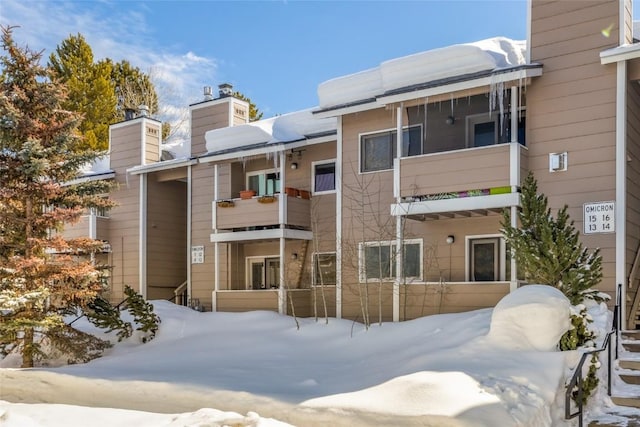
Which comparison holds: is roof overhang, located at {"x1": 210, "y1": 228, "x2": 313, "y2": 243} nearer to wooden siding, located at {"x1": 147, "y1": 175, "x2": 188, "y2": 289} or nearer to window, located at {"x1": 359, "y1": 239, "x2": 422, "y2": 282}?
window, located at {"x1": 359, "y1": 239, "x2": 422, "y2": 282}

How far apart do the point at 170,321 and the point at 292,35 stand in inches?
355

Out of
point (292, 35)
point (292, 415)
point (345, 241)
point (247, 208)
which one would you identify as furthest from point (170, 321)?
point (292, 35)

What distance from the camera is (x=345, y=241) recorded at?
14.0 m

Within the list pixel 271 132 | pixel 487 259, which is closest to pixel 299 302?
pixel 271 132

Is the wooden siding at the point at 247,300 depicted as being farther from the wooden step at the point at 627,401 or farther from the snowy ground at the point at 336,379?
the wooden step at the point at 627,401

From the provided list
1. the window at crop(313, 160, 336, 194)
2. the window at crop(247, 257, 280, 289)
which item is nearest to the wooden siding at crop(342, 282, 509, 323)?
the window at crop(313, 160, 336, 194)

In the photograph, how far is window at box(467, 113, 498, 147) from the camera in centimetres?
1256

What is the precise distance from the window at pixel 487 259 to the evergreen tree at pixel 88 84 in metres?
22.7

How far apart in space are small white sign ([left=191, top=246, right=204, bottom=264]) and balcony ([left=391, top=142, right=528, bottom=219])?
6917mm

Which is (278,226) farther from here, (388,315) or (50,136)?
(50,136)

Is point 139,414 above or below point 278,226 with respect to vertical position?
below

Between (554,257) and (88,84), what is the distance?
91.0 feet

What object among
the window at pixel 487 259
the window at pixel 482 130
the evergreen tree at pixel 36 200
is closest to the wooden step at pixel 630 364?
the window at pixel 487 259

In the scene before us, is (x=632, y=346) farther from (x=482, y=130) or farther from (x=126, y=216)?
(x=126, y=216)
